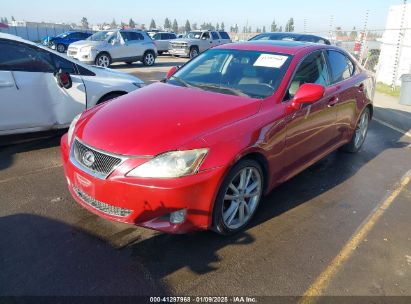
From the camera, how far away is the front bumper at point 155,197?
2.83m

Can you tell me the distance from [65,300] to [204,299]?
37.9 inches

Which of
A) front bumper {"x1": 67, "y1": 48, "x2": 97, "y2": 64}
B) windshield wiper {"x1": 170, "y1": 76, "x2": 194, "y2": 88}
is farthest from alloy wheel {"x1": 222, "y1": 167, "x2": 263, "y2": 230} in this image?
front bumper {"x1": 67, "y1": 48, "x2": 97, "y2": 64}

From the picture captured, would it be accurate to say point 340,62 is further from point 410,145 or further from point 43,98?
point 43,98

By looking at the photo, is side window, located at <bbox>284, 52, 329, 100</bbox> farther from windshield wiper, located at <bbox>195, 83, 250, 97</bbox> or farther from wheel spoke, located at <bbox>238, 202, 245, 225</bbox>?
wheel spoke, located at <bbox>238, 202, 245, 225</bbox>

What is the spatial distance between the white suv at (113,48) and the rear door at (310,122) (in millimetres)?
13293

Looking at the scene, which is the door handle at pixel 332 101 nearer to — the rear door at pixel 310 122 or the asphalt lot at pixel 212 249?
the rear door at pixel 310 122

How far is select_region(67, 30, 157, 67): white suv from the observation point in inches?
627

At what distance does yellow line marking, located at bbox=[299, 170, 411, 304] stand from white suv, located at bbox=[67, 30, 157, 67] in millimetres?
14217

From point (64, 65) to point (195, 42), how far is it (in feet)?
65.2

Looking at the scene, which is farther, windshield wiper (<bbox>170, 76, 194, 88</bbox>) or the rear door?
windshield wiper (<bbox>170, 76, 194, 88</bbox>)

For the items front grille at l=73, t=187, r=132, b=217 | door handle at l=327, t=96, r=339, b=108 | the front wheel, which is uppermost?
door handle at l=327, t=96, r=339, b=108

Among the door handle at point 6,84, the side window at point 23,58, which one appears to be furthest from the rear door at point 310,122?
the door handle at point 6,84

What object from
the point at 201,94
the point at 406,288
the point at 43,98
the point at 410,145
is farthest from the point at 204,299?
the point at 410,145

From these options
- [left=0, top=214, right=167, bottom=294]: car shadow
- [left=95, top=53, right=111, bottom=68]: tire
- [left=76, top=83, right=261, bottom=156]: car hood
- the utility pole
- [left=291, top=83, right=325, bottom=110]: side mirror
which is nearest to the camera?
[left=0, top=214, right=167, bottom=294]: car shadow
